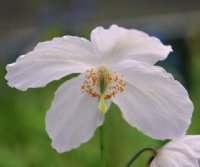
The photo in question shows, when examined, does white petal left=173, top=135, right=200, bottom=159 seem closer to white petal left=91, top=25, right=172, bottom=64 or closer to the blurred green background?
white petal left=91, top=25, right=172, bottom=64

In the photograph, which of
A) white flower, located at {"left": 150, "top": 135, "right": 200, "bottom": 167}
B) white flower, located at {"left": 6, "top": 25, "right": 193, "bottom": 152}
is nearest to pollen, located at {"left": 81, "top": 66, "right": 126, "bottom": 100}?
white flower, located at {"left": 6, "top": 25, "right": 193, "bottom": 152}

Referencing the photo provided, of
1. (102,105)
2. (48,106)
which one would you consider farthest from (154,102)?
(48,106)

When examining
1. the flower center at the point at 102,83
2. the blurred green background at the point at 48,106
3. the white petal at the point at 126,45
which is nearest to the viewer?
the white petal at the point at 126,45

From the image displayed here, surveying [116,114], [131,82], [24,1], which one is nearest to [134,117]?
[131,82]

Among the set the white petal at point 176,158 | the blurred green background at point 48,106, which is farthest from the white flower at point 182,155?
the blurred green background at point 48,106

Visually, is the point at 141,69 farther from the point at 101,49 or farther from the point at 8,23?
the point at 8,23

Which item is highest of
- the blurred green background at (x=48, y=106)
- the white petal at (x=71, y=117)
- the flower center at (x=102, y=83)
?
the flower center at (x=102, y=83)

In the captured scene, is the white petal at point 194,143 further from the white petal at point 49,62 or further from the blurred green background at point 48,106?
the blurred green background at point 48,106
